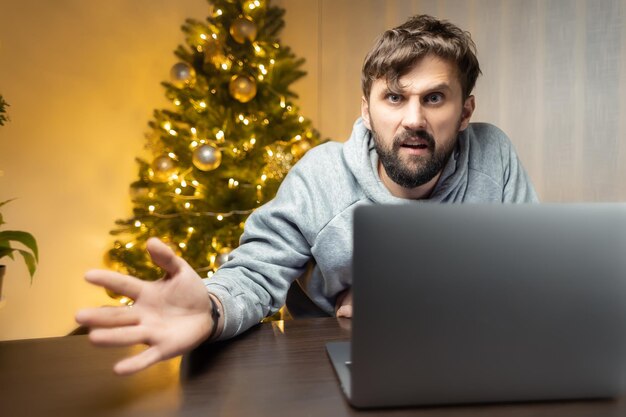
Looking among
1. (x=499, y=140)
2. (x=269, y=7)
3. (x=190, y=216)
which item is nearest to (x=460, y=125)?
(x=499, y=140)

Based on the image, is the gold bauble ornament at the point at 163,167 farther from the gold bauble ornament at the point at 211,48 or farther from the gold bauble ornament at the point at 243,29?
the gold bauble ornament at the point at 243,29

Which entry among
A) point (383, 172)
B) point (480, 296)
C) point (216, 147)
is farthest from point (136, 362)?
point (216, 147)

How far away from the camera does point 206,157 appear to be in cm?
283

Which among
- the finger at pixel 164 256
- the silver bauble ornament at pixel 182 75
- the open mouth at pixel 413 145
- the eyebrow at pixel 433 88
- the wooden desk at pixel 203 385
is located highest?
the silver bauble ornament at pixel 182 75

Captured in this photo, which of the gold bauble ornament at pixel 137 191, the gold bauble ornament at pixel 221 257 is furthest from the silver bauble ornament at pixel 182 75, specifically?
the gold bauble ornament at pixel 221 257

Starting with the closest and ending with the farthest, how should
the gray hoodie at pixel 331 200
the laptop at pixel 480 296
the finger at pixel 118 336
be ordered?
the laptop at pixel 480 296 → the finger at pixel 118 336 → the gray hoodie at pixel 331 200

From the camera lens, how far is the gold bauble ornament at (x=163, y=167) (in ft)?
9.64

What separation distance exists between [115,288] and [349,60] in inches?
113

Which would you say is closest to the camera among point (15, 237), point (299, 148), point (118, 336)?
point (118, 336)

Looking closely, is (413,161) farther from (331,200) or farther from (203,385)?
(203,385)

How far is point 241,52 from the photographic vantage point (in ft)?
10.1

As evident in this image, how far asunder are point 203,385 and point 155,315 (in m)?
0.11

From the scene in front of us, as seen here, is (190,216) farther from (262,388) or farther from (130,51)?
(262,388)

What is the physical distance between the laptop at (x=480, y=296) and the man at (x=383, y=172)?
44 centimetres
